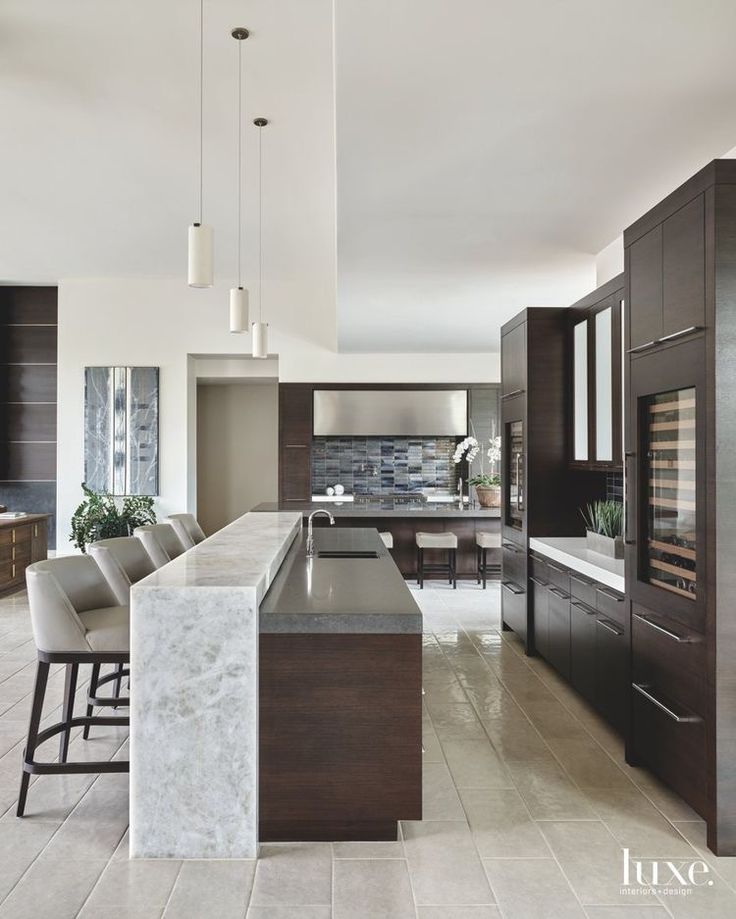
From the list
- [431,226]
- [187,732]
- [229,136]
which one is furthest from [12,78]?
[187,732]

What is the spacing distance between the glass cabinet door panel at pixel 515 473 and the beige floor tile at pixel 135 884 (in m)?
3.45

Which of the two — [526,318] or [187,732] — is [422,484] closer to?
[526,318]

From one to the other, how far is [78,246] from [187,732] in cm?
653

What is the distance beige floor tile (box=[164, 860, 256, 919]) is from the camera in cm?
209

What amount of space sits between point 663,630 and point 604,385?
1.90 m

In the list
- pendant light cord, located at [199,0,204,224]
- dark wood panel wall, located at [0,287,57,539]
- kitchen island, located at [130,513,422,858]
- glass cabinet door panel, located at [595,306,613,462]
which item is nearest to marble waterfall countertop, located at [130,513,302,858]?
kitchen island, located at [130,513,422,858]

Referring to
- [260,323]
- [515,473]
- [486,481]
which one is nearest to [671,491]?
[515,473]

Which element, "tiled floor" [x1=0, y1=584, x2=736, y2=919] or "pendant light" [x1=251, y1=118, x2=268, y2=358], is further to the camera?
"pendant light" [x1=251, y1=118, x2=268, y2=358]

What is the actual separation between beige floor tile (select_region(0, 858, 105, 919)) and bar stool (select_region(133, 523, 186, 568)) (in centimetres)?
157

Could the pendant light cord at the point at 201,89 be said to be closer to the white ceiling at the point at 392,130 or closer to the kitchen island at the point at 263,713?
the white ceiling at the point at 392,130

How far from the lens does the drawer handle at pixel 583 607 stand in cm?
373

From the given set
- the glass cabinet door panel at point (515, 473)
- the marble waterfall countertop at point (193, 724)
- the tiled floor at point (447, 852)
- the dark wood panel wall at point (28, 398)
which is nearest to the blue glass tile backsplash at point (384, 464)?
the dark wood panel wall at point (28, 398)

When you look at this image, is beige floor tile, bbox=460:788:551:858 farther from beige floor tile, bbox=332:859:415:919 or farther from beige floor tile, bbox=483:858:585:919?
beige floor tile, bbox=332:859:415:919

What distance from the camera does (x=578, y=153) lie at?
130 inches
